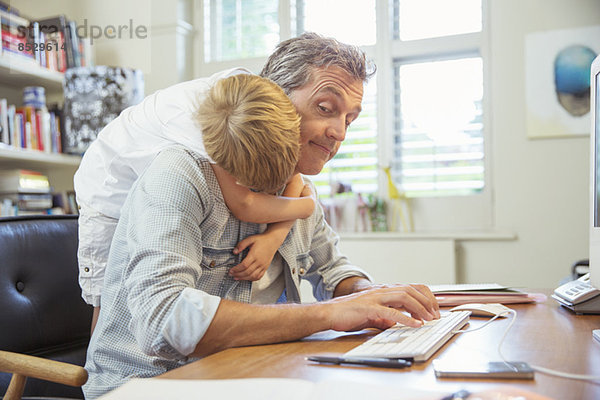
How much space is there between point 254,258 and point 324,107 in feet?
1.30

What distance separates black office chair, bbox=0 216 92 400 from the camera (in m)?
1.14

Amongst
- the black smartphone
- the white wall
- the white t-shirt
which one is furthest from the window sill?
the black smartphone

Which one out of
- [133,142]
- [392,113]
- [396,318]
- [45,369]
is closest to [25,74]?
[392,113]

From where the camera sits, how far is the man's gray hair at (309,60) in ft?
4.19

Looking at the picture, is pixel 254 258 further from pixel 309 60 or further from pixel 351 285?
pixel 309 60

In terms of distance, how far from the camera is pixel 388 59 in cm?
348

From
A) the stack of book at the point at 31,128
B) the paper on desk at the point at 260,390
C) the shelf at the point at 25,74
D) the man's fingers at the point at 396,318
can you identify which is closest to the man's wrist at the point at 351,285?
the man's fingers at the point at 396,318

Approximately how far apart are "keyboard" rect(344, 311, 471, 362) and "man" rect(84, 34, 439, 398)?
0.10ft

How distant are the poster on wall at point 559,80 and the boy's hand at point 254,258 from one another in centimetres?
243

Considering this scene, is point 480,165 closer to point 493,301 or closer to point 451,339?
point 493,301

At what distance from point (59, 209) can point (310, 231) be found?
230 centimetres

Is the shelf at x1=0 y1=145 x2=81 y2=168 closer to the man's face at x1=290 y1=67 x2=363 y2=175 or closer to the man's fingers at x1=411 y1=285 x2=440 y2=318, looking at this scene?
the man's face at x1=290 y1=67 x2=363 y2=175

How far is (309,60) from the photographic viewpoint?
1282 millimetres

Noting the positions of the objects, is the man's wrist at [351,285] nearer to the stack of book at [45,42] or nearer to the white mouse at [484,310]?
the white mouse at [484,310]
